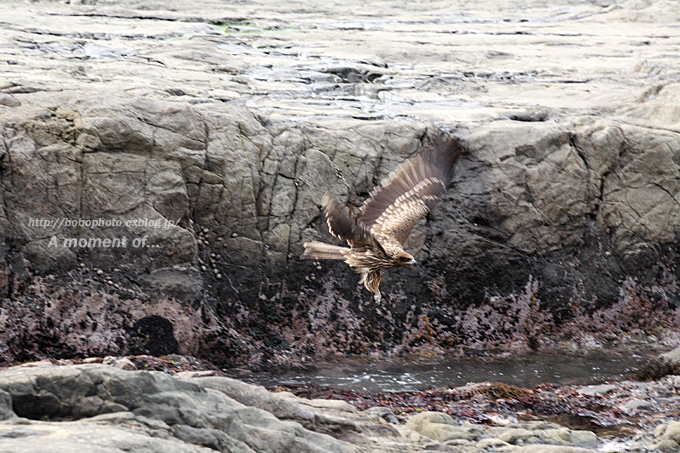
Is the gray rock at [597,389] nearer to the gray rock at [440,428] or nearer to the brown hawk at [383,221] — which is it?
the gray rock at [440,428]

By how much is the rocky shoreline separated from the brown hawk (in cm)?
124

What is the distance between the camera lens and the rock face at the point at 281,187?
7.54m

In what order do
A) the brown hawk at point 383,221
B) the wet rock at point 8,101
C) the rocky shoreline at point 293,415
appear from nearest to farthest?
the rocky shoreline at point 293,415 → the brown hawk at point 383,221 → the wet rock at point 8,101

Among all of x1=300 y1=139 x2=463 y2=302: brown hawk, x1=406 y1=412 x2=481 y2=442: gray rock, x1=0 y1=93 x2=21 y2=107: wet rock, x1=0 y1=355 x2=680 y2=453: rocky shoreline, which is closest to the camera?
x1=0 y1=355 x2=680 y2=453: rocky shoreline

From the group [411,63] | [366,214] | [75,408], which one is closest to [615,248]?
[366,214]

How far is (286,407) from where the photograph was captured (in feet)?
15.7

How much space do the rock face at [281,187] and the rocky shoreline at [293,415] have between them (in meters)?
1.05

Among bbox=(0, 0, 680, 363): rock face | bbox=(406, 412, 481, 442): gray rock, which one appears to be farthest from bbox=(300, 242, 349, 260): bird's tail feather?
bbox=(406, 412, 481, 442): gray rock

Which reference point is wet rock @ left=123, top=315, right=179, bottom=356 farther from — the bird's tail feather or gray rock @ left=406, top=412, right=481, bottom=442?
gray rock @ left=406, top=412, right=481, bottom=442

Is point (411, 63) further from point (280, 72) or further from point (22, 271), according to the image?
point (22, 271)

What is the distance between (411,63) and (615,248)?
4.55 m

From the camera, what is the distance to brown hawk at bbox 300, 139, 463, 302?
671 centimetres

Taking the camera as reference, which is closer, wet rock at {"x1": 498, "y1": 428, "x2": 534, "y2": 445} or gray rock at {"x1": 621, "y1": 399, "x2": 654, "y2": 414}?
wet rock at {"x1": 498, "y1": 428, "x2": 534, "y2": 445}

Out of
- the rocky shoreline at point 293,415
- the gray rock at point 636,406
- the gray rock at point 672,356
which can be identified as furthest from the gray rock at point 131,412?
the gray rock at point 672,356
